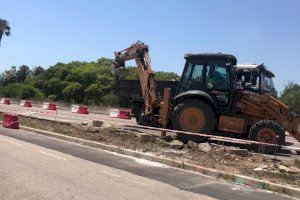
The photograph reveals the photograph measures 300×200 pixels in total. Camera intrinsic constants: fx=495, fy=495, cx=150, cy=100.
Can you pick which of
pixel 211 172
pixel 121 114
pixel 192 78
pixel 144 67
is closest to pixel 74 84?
pixel 121 114

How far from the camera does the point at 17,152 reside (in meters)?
14.1

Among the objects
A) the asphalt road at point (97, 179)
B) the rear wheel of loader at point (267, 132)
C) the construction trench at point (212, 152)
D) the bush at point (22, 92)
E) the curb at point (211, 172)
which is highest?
the bush at point (22, 92)

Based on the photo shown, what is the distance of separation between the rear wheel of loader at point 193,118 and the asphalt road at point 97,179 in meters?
3.45

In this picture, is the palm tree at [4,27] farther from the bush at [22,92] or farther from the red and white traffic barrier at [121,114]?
the red and white traffic barrier at [121,114]

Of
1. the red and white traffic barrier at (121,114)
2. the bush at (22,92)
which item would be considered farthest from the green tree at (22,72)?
the red and white traffic barrier at (121,114)

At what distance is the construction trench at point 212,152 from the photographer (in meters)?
11.9

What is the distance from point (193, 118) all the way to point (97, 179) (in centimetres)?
720

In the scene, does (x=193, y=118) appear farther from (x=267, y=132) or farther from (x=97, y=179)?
(x=97, y=179)

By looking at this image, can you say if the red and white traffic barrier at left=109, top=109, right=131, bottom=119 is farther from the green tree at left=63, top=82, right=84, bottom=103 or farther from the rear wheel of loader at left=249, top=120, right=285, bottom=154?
the green tree at left=63, top=82, right=84, bottom=103

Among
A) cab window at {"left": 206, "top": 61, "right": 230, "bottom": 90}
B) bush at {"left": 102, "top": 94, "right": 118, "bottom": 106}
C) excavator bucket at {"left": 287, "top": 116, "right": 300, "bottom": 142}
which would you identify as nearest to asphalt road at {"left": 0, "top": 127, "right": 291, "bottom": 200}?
→ cab window at {"left": 206, "top": 61, "right": 230, "bottom": 90}

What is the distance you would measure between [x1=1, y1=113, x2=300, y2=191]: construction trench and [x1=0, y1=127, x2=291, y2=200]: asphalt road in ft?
3.40

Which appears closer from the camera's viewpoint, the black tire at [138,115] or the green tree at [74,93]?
the black tire at [138,115]

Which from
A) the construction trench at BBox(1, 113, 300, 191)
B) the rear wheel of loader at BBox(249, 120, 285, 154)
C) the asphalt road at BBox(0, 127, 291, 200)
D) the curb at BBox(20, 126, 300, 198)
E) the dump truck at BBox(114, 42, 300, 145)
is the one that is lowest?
the asphalt road at BBox(0, 127, 291, 200)

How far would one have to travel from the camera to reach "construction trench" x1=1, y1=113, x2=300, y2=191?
39.1 ft
